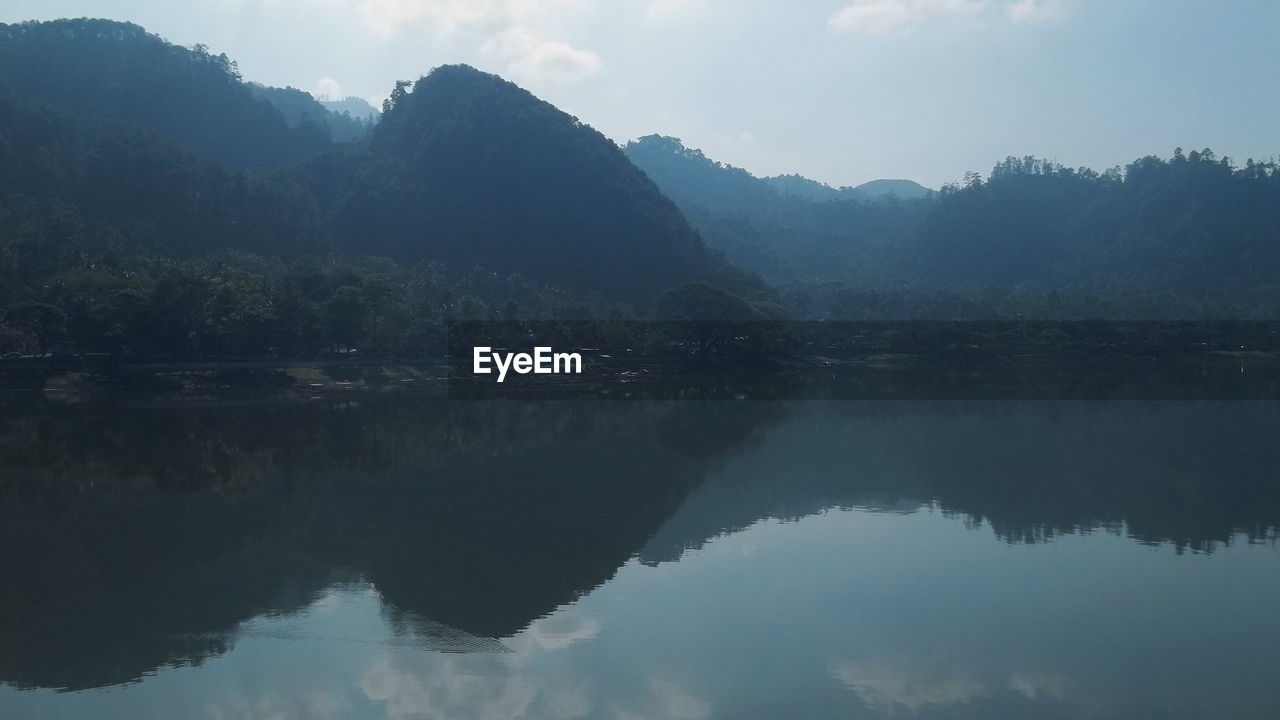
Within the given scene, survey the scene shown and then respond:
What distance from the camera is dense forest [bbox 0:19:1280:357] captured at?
1513 inches

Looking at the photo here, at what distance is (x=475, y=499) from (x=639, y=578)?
4.80m

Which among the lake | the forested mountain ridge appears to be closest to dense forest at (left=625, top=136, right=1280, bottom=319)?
the forested mountain ridge

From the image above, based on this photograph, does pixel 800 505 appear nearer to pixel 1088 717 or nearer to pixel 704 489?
pixel 704 489

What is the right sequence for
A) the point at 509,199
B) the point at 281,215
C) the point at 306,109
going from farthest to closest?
the point at 306,109, the point at 509,199, the point at 281,215

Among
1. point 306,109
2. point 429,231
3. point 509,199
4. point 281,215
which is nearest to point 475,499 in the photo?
point 281,215

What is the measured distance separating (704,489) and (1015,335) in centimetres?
4502

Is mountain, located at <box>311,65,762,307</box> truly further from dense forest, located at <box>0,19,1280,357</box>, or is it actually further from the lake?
the lake

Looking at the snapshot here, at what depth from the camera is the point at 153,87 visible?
79.7m

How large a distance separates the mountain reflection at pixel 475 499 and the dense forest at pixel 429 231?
12196 mm

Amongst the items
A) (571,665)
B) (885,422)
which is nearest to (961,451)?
(885,422)

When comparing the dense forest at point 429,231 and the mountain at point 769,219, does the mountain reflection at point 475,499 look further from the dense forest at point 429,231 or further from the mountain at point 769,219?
the mountain at point 769,219

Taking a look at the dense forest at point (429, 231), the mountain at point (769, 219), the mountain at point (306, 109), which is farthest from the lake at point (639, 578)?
the mountain at point (306, 109)

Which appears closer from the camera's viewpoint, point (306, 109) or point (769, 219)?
point (306, 109)

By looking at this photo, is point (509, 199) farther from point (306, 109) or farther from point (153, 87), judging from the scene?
point (306, 109)
